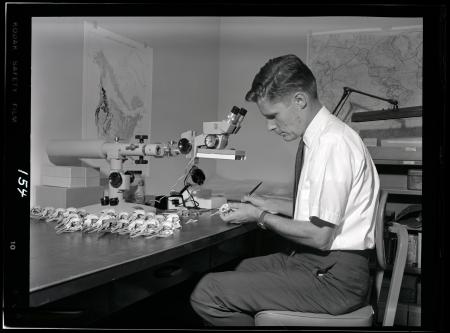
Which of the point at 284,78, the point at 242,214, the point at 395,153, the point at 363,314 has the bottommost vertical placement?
the point at 363,314

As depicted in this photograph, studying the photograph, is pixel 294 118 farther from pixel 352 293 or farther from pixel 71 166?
pixel 71 166

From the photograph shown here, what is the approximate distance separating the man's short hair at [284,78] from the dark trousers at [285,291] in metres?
0.57

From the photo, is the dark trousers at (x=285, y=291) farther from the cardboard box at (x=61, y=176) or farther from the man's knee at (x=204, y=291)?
the cardboard box at (x=61, y=176)

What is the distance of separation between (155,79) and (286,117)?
0.95 metres

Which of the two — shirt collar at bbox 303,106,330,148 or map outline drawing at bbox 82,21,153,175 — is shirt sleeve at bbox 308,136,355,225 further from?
map outline drawing at bbox 82,21,153,175

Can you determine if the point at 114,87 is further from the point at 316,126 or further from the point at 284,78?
the point at 316,126

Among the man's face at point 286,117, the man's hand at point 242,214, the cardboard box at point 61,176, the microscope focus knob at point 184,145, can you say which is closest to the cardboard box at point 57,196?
the cardboard box at point 61,176

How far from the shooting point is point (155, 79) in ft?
6.98

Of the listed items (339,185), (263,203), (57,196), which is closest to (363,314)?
(339,185)

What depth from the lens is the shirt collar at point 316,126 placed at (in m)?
1.35
